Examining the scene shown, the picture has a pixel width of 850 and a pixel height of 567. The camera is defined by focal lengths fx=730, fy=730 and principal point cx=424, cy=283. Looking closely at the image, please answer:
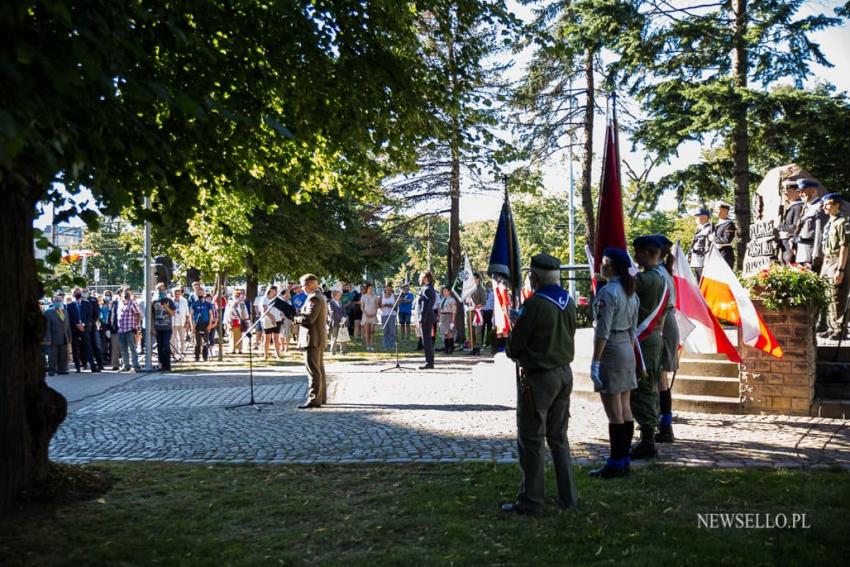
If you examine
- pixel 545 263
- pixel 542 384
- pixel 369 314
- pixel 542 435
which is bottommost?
pixel 542 435

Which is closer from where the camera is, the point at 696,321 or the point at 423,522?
the point at 423,522

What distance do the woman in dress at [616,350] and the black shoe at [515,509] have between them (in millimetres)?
1313

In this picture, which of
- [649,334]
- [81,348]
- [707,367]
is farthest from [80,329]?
[649,334]

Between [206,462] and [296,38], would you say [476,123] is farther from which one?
[206,462]

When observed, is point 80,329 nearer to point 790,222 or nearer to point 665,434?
point 665,434

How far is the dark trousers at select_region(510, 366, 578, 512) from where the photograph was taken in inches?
231

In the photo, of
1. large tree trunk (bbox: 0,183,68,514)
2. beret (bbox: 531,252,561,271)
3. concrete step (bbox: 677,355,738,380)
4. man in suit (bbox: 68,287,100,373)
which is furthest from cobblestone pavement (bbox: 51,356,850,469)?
man in suit (bbox: 68,287,100,373)

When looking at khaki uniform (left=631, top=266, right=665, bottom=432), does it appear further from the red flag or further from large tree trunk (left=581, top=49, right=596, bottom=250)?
large tree trunk (left=581, top=49, right=596, bottom=250)

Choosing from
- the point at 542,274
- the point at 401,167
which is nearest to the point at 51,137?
the point at 542,274

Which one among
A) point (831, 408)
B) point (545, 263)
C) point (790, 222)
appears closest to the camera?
point (545, 263)

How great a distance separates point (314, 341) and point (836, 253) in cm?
892

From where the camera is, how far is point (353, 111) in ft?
27.2

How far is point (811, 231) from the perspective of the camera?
521 inches

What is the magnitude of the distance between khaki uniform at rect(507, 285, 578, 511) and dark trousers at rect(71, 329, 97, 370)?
16758 mm
